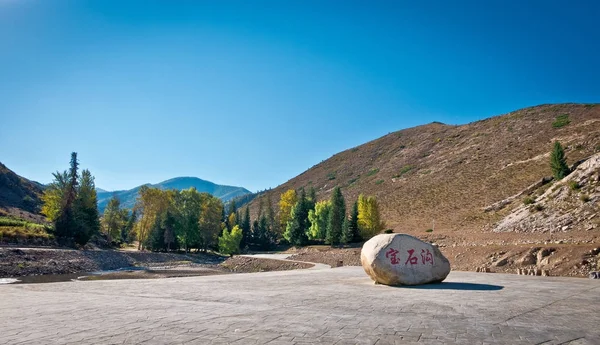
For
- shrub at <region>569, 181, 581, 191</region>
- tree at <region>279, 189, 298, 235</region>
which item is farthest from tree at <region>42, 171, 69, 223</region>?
shrub at <region>569, 181, 581, 191</region>

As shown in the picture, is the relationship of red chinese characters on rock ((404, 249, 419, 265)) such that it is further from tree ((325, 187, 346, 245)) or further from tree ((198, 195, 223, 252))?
tree ((198, 195, 223, 252))

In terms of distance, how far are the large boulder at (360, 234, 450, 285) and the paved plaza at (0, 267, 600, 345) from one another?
1327 millimetres

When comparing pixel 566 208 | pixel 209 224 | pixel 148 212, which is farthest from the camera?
pixel 209 224

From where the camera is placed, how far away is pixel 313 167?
15450cm

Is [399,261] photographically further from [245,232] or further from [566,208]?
[245,232]

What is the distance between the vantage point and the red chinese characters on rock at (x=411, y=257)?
15562mm

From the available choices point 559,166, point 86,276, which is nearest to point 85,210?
point 86,276

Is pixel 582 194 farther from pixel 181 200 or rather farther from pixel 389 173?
pixel 389 173

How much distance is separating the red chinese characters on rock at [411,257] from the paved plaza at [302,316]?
5.09ft

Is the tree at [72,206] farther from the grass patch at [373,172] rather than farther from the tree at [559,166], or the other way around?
the grass patch at [373,172]

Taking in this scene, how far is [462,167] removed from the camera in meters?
78.8

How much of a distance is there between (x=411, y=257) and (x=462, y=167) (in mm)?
69233

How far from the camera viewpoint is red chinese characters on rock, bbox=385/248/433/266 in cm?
1556

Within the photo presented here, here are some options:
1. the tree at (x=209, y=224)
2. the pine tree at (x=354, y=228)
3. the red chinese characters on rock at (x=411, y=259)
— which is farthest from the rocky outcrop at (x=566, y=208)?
the tree at (x=209, y=224)
